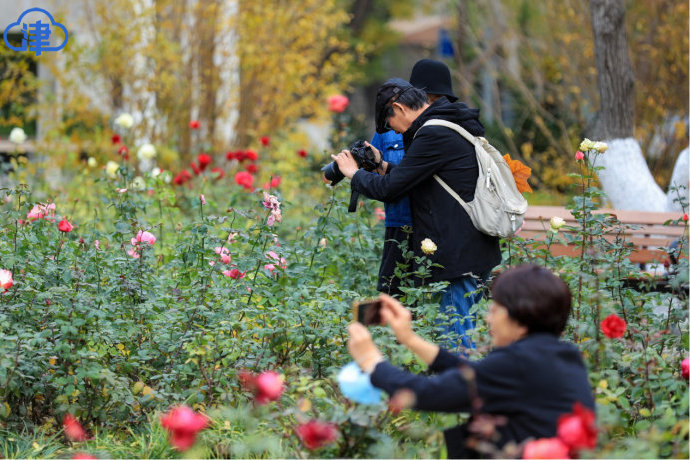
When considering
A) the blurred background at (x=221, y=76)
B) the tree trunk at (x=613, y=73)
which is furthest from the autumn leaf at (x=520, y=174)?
the blurred background at (x=221, y=76)

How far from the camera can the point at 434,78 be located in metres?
3.90

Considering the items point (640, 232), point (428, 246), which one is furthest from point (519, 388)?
point (640, 232)

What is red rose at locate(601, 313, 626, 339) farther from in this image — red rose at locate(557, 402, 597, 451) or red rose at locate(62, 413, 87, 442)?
red rose at locate(62, 413, 87, 442)

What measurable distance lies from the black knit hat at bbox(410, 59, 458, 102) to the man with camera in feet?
0.21

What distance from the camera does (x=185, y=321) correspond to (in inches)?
147

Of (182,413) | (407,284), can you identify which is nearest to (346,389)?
(182,413)

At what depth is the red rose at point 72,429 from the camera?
2.91 metres

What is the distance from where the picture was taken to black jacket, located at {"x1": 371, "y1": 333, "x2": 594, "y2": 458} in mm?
2287

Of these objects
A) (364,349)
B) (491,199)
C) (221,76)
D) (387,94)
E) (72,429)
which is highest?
(221,76)

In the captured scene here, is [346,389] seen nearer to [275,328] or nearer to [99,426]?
[275,328]

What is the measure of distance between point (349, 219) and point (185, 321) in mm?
1795

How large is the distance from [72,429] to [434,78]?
81.7 inches

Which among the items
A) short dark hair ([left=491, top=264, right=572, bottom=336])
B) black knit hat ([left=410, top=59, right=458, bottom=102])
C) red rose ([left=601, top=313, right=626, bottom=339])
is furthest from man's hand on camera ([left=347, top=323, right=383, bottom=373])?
black knit hat ([left=410, top=59, right=458, bottom=102])

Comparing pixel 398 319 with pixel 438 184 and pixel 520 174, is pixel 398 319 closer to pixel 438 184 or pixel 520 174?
pixel 438 184
